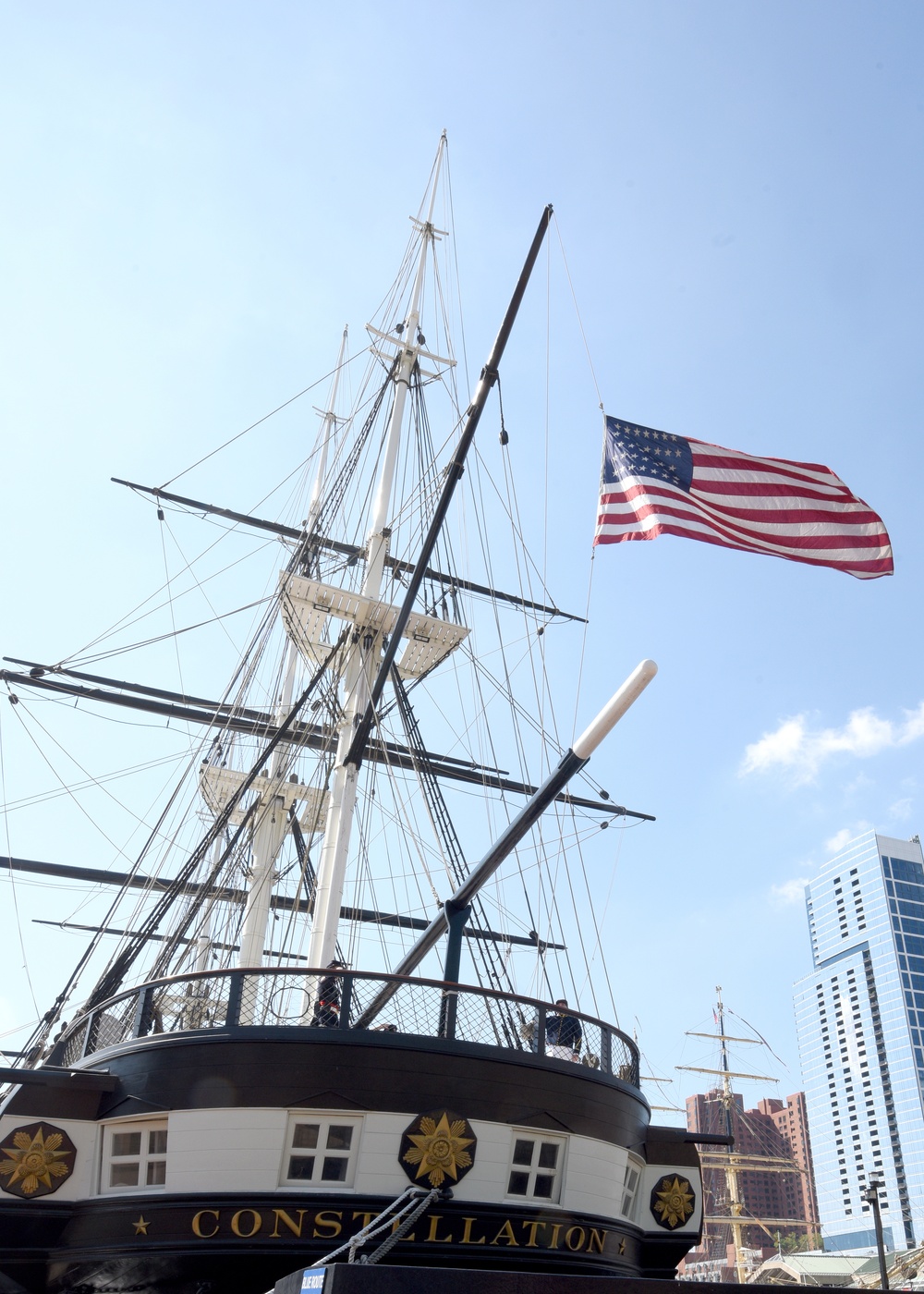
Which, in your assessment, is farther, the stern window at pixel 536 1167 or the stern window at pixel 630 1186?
the stern window at pixel 630 1186

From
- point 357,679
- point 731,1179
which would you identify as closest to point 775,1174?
point 731,1179

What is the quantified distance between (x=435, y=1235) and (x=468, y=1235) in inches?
13.0

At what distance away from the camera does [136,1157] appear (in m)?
9.44

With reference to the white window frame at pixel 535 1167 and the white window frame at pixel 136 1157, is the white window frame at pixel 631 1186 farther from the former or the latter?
the white window frame at pixel 136 1157

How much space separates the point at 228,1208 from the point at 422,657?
Answer: 12.5 m

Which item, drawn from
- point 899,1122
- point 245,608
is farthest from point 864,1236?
point 245,608

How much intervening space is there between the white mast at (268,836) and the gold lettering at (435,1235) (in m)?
14.8

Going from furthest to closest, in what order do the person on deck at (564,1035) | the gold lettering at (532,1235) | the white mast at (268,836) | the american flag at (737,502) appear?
the white mast at (268,836) < the american flag at (737,502) < the person on deck at (564,1035) < the gold lettering at (532,1235)

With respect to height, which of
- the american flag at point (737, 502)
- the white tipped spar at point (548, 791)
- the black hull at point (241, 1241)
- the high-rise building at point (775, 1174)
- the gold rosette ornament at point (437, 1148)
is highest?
the high-rise building at point (775, 1174)

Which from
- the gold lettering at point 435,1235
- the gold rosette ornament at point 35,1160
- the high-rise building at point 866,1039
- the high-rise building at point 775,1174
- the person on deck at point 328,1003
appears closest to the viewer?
the gold lettering at point 435,1235

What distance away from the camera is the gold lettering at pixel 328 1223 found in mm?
8789

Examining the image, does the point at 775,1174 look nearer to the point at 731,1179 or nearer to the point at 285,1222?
the point at 731,1179

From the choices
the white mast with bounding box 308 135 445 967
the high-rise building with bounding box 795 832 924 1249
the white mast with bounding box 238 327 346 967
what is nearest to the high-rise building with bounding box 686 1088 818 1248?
the high-rise building with bounding box 795 832 924 1249

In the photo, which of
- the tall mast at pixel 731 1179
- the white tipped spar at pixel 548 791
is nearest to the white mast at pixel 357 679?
the white tipped spar at pixel 548 791
